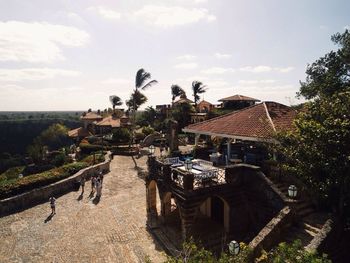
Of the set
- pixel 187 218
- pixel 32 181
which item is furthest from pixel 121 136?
pixel 187 218

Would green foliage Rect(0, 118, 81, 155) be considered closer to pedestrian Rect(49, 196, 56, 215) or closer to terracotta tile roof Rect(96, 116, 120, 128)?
terracotta tile roof Rect(96, 116, 120, 128)

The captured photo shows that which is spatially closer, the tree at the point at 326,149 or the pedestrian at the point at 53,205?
the tree at the point at 326,149

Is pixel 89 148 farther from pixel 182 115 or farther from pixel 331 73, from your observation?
pixel 331 73

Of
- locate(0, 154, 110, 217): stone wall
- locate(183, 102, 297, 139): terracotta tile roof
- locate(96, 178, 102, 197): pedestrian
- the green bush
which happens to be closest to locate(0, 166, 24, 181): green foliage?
the green bush

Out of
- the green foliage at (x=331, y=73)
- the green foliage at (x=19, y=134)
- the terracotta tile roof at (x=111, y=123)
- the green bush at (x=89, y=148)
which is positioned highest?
the green foliage at (x=331, y=73)

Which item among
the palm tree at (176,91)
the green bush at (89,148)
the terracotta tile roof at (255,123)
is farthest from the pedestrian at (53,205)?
the palm tree at (176,91)

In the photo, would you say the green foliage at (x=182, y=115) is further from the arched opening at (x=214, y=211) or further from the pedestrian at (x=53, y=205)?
the arched opening at (x=214, y=211)

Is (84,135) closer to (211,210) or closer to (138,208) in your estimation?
(138,208)

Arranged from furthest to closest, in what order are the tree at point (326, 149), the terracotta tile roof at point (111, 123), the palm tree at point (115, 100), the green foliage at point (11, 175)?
the palm tree at point (115, 100) → the terracotta tile roof at point (111, 123) → the green foliage at point (11, 175) → the tree at point (326, 149)
